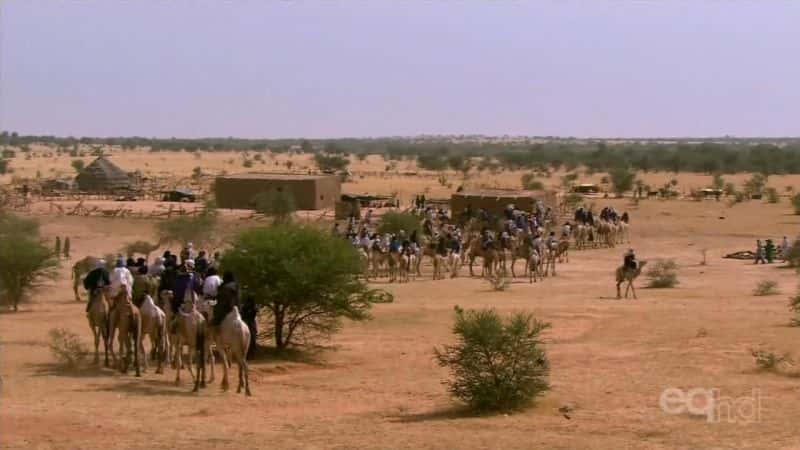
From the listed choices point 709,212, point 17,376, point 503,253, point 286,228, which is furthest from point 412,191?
point 17,376

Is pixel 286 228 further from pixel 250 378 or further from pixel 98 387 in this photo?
pixel 98 387

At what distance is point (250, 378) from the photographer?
17031mm

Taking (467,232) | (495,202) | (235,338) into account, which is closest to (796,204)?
(495,202)

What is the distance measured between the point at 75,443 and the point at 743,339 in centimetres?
1244

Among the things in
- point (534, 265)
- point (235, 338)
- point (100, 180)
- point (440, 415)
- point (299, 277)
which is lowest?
point (534, 265)

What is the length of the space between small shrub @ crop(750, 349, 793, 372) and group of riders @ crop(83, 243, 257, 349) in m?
7.77

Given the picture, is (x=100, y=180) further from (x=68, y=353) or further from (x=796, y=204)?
(x=68, y=353)

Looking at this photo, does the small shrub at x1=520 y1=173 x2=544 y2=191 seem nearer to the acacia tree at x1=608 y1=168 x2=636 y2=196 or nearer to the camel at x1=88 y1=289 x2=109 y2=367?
the acacia tree at x1=608 y1=168 x2=636 y2=196

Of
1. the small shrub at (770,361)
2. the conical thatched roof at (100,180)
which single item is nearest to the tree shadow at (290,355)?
the small shrub at (770,361)

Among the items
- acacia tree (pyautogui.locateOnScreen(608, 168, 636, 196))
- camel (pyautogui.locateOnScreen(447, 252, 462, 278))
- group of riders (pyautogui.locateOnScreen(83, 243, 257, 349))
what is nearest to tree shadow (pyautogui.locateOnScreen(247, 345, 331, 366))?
group of riders (pyautogui.locateOnScreen(83, 243, 257, 349))

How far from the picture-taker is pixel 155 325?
1698 centimetres

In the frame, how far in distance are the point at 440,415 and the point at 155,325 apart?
512cm

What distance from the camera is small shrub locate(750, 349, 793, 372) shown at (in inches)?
658

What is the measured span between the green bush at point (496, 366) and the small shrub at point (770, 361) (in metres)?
3.91
